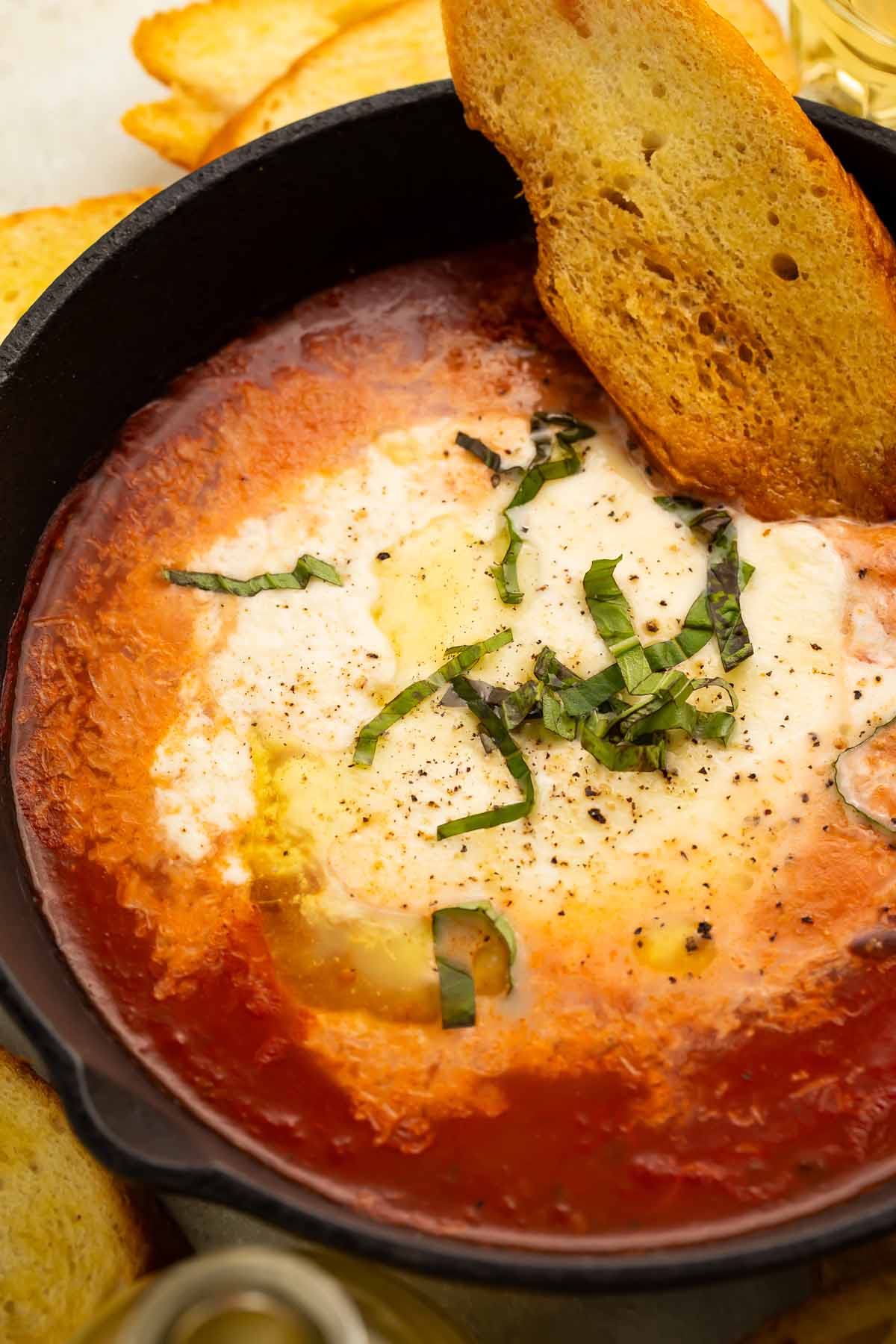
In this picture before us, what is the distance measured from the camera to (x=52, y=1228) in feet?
6.84

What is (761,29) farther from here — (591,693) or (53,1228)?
(53,1228)

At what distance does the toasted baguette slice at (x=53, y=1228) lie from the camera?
6.67 ft

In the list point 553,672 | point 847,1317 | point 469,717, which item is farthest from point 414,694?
point 847,1317

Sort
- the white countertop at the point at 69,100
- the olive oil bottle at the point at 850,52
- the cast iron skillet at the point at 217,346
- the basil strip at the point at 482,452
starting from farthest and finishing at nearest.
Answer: the white countertop at the point at 69,100 → the olive oil bottle at the point at 850,52 → the basil strip at the point at 482,452 → the cast iron skillet at the point at 217,346

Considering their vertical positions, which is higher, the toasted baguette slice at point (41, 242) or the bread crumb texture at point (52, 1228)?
the toasted baguette slice at point (41, 242)

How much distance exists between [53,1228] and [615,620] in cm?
125

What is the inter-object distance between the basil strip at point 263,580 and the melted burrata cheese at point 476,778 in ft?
0.06

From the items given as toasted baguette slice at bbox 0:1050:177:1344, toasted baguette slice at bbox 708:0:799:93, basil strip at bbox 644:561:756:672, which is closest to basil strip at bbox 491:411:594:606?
basil strip at bbox 644:561:756:672

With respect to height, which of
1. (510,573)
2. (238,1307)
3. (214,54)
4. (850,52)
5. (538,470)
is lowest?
(238,1307)

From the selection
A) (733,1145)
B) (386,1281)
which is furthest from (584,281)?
(386,1281)

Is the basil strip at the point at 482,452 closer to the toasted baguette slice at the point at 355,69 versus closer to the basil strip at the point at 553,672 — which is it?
the basil strip at the point at 553,672

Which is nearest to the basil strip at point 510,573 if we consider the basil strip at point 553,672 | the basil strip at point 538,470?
the basil strip at point 538,470

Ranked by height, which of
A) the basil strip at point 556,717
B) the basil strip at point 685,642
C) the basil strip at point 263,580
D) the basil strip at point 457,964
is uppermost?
the basil strip at point 263,580

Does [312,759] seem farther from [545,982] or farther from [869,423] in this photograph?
[869,423]
